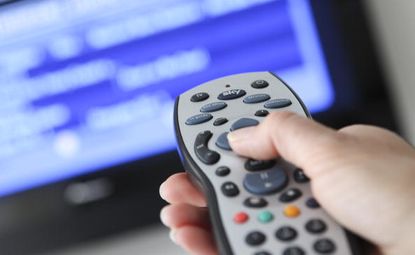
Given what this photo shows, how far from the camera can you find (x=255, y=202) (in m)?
0.46

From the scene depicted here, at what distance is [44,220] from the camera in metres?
0.87

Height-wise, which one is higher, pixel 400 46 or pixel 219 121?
pixel 219 121

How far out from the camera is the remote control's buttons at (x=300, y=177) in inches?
18.5

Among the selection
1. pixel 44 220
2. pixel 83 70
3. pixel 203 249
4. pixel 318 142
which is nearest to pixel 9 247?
pixel 44 220

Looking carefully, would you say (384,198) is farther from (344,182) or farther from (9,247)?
(9,247)

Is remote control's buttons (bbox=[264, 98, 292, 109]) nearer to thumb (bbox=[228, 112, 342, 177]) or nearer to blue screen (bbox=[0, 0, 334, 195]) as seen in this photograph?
thumb (bbox=[228, 112, 342, 177])

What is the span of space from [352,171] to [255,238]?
3.0 inches

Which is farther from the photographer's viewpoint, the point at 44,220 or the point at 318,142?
the point at 44,220

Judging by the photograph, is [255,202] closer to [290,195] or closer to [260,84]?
[290,195]

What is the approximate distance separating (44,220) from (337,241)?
0.52 m

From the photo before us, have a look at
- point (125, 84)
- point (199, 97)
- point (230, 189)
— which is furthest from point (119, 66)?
point (230, 189)

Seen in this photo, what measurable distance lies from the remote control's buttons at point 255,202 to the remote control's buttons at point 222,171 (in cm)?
3

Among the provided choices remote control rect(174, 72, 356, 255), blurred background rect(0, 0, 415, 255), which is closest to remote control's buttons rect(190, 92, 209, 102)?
remote control rect(174, 72, 356, 255)

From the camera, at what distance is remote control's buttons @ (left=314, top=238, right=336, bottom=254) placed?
16.7 inches
